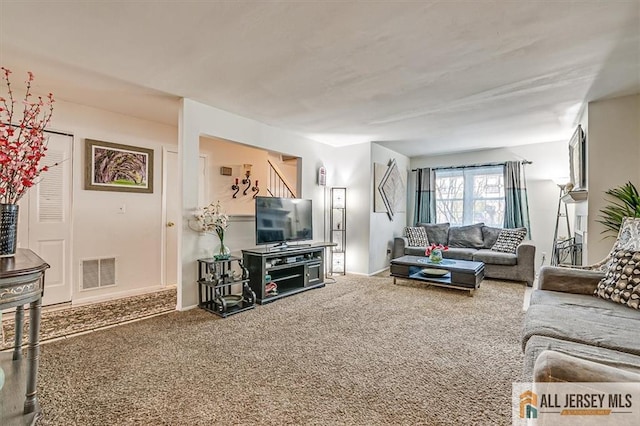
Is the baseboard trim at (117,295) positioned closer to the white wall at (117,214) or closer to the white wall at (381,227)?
the white wall at (117,214)

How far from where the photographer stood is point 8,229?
1.70 metres

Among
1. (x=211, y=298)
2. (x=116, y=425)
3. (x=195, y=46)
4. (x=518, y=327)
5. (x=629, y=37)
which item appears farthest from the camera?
(x=211, y=298)

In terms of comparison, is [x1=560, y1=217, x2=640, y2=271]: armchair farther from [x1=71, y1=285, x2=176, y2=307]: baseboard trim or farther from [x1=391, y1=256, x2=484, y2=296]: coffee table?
[x1=71, y1=285, x2=176, y2=307]: baseboard trim

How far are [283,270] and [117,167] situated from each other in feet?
8.38

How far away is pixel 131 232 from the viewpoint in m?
4.11

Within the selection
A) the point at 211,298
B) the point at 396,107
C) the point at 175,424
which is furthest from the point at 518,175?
the point at 175,424

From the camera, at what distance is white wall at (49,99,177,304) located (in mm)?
3654

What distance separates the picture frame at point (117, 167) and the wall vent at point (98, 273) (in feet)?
2.97

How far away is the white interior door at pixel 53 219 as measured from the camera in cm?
336

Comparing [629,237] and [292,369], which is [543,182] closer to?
[629,237]

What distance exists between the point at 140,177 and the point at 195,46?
2522 millimetres

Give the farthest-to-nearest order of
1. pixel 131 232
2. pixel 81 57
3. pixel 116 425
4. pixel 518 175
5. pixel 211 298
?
pixel 518 175, pixel 131 232, pixel 211 298, pixel 81 57, pixel 116 425

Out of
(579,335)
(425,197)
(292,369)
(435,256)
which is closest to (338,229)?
(435,256)

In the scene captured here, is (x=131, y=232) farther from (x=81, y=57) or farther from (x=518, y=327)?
(x=518, y=327)
